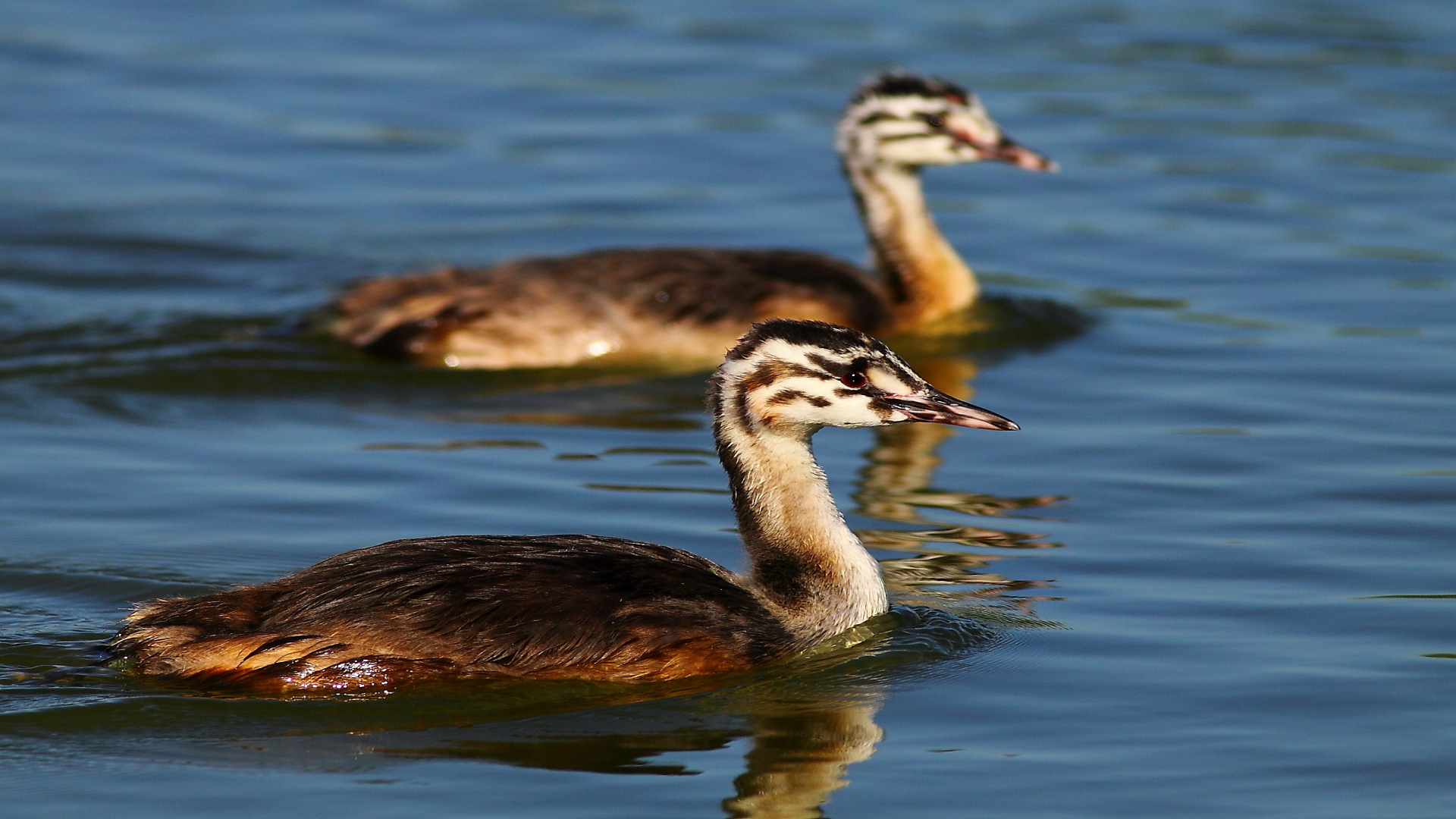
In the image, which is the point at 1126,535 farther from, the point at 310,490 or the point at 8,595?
the point at 8,595

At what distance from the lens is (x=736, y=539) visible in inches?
398

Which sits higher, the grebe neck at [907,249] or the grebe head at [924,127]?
the grebe head at [924,127]

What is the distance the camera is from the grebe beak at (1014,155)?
567 inches

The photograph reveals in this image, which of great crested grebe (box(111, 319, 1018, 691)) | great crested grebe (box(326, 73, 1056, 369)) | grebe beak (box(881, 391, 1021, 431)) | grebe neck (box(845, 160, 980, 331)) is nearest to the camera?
great crested grebe (box(111, 319, 1018, 691))

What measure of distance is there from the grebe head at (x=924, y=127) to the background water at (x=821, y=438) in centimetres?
96

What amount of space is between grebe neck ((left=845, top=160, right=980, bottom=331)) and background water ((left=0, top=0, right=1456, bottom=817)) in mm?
437

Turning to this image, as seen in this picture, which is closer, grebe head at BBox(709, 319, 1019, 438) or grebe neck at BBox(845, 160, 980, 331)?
grebe head at BBox(709, 319, 1019, 438)

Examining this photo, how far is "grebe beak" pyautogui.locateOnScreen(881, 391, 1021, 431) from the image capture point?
29.0 ft

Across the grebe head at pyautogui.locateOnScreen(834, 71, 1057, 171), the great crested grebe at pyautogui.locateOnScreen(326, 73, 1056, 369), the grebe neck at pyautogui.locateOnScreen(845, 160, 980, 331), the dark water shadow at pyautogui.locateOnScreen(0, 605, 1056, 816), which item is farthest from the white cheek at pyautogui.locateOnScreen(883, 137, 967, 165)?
the dark water shadow at pyautogui.locateOnScreen(0, 605, 1056, 816)

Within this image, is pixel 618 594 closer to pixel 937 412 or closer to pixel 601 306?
pixel 937 412

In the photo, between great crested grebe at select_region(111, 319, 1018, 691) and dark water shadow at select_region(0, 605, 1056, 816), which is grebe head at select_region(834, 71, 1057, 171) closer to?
great crested grebe at select_region(111, 319, 1018, 691)

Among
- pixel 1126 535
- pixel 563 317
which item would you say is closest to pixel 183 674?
pixel 1126 535

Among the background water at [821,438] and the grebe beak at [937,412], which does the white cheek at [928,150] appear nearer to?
the background water at [821,438]

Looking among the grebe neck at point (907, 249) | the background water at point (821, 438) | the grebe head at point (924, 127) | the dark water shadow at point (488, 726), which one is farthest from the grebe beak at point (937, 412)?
the grebe head at point (924, 127)
